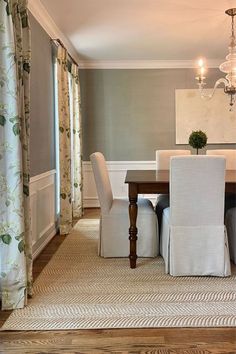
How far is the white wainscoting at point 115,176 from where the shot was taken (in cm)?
604

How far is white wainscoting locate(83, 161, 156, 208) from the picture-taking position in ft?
19.8

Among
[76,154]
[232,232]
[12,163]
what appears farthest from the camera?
[76,154]

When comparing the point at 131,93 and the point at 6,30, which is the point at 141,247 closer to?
the point at 6,30

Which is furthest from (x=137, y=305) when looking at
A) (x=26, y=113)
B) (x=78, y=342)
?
(x=26, y=113)

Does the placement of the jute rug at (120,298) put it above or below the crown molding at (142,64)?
below

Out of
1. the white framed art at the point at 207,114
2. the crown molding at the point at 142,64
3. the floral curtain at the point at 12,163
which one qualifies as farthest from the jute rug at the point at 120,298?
the crown molding at the point at 142,64

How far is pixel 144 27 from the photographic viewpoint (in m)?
4.15

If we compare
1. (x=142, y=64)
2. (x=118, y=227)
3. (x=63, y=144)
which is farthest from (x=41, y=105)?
(x=142, y=64)

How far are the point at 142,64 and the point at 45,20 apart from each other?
246cm

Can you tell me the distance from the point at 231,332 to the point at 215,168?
3.93ft

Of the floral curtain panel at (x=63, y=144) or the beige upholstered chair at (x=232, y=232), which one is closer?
the beige upholstered chair at (x=232, y=232)

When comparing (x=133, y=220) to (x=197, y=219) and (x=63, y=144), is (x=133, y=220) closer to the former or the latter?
(x=197, y=219)

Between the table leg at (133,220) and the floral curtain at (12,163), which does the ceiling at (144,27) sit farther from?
the table leg at (133,220)

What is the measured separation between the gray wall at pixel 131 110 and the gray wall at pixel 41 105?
1770 millimetres
